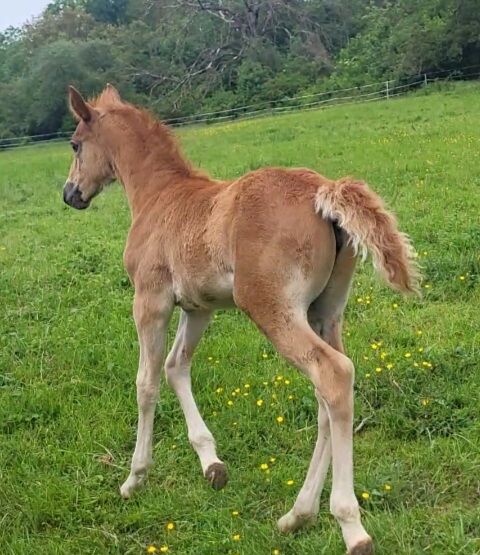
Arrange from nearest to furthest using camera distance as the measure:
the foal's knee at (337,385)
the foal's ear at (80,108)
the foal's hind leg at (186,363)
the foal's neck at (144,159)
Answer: the foal's knee at (337,385), the foal's hind leg at (186,363), the foal's neck at (144,159), the foal's ear at (80,108)

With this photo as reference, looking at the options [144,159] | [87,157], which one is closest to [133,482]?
[144,159]

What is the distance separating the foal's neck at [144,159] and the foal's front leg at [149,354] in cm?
73

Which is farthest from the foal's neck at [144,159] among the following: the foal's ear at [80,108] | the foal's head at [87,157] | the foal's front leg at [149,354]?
the foal's front leg at [149,354]

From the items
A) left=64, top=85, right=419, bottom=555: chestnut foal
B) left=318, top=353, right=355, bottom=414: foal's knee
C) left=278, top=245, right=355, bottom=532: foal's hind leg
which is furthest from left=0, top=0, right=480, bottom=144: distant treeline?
left=318, top=353, right=355, bottom=414: foal's knee

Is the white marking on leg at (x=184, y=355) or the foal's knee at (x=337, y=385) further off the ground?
the foal's knee at (x=337, y=385)

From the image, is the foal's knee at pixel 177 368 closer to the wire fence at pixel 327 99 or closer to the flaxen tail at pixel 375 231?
the flaxen tail at pixel 375 231

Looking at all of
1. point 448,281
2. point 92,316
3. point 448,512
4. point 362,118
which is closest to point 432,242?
point 448,281

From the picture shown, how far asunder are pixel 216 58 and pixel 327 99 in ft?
50.2

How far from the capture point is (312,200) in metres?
3.16

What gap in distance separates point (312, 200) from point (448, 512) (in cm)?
146

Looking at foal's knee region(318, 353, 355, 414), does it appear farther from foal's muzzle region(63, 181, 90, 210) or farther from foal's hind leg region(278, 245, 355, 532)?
foal's muzzle region(63, 181, 90, 210)

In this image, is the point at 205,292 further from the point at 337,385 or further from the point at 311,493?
the point at 311,493

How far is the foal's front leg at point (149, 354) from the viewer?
148 inches

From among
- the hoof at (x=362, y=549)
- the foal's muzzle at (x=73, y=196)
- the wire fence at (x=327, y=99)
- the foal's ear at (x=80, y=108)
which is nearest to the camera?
the hoof at (x=362, y=549)
